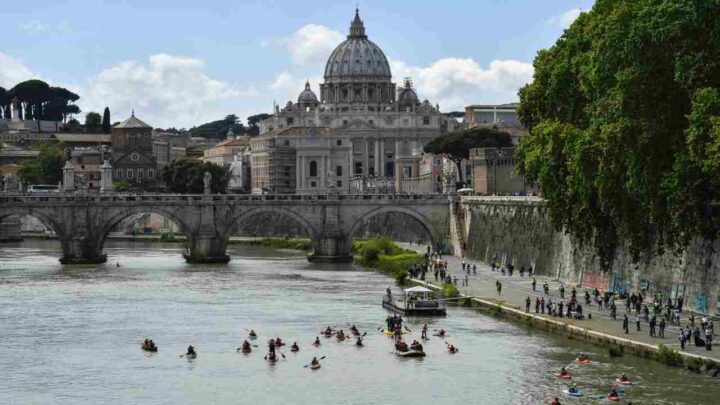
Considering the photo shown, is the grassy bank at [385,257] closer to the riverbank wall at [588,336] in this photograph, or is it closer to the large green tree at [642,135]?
the riverbank wall at [588,336]

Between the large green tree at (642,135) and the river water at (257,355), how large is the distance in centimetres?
645

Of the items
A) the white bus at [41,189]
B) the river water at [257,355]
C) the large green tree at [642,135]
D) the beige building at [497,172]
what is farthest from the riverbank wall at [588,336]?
the white bus at [41,189]

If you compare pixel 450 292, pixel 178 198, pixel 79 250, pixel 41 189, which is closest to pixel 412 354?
pixel 450 292

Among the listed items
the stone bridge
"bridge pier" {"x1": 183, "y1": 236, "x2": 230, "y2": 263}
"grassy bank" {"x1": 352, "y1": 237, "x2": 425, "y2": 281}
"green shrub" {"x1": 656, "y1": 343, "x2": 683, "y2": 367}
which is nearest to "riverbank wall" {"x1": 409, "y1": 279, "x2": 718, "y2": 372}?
"green shrub" {"x1": 656, "y1": 343, "x2": 683, "y2": 367}

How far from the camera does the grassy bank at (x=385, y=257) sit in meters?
102

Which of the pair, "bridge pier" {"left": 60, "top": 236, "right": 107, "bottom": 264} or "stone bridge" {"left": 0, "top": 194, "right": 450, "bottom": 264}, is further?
"stone bridge" {"left": 0, "top": 194, "right": 450, "bottom": 264}

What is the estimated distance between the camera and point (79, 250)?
11119 cm

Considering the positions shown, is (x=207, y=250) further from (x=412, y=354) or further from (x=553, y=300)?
(x=412, y=354)

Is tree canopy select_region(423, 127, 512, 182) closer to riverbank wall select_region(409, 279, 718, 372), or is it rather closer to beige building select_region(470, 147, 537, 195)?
beige building select_region(470, 147, 537, 195)

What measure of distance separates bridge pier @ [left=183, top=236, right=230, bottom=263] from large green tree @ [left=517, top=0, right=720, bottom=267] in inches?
1547

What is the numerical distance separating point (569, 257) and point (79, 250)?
41.8 meters

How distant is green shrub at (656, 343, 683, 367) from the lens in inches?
2140

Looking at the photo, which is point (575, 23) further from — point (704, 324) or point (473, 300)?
point (704, 324)

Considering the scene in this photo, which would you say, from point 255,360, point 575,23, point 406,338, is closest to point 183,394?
point 255,360
